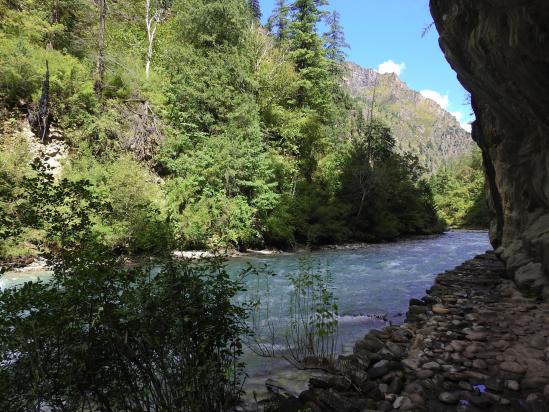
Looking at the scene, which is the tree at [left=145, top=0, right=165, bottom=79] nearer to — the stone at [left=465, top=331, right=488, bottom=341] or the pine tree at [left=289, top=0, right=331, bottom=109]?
the pine tree at [left=289, top=0, right=331, bottom=109]

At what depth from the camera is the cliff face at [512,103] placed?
14.4ft

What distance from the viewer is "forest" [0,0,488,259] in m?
16.7

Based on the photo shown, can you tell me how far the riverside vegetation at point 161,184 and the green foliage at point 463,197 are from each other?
16.1 metres

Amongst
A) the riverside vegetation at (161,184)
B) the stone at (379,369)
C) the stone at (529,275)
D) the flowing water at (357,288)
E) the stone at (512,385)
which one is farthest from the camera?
the stone at (529,275)

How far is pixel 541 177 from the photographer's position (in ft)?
23.6

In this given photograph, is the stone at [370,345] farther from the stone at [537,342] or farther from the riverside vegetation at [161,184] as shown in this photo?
the stone at [537,342]

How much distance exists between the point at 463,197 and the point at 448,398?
2395 inches

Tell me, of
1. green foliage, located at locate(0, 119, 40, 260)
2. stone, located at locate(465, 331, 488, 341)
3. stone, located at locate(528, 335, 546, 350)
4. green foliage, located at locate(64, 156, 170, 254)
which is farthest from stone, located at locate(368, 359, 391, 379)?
green foliage, located at locate(64, 156, 170, 254)

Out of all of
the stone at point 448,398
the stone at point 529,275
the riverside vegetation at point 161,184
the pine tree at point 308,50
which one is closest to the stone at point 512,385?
the stone at point 448,398

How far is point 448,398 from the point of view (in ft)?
11.8

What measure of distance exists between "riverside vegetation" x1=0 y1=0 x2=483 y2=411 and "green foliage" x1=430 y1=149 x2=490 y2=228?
16.1m

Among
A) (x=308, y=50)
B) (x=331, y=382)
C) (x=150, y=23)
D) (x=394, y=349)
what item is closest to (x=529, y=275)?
(x=394, y=349)

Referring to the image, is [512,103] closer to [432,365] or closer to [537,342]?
[537,342]

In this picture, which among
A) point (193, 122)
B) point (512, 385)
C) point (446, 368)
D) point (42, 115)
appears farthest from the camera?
point (193, 122)
